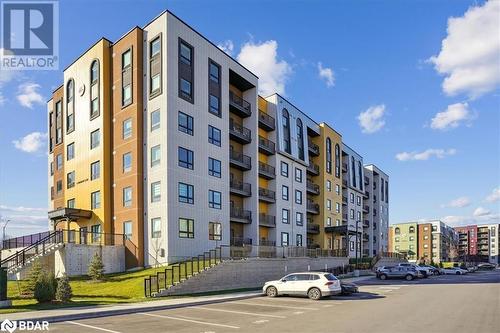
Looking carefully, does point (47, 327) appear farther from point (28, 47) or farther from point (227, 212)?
point (227, 212)

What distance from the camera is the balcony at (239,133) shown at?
42406 millimetres

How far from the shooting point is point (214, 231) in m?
37.2

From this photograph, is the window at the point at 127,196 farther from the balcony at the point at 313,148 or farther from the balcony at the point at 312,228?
the balcony at the point at 313,148

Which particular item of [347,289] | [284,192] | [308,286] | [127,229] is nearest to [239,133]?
[284,192]

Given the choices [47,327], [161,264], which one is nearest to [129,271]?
[161,264]

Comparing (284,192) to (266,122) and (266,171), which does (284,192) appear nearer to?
(266,171)

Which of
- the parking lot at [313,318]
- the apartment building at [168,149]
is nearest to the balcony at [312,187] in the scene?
the apartment building at [168,149]

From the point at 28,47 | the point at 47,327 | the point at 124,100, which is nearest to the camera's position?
the point at 47,327

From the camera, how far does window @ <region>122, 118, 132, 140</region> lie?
36469mm

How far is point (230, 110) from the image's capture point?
43.8m

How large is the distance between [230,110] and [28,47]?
2174 cm

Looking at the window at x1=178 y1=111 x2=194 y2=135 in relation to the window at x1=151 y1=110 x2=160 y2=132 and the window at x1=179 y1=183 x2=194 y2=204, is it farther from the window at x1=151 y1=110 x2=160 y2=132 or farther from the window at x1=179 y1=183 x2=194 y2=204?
the window at x1=179 y1=183 x2=194 y2=204

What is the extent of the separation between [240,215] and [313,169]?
68.3 feet

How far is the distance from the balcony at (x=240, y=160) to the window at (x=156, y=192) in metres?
9.36
